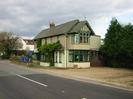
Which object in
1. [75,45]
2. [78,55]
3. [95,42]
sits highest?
[95,42]

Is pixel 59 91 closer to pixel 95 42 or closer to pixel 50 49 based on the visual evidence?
pixel 50 49

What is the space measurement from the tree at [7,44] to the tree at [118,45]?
48.4 meters

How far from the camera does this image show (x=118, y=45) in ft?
164

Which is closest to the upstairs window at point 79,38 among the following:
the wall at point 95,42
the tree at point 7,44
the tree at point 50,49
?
the tree at point 50,49

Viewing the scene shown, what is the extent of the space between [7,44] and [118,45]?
182 ft

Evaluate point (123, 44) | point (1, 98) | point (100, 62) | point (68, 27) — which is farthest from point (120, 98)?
point (100, 62)

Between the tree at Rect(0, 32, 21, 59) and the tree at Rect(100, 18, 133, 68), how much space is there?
48.4 m

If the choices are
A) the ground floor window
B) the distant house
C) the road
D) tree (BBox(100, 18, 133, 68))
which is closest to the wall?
tree (BBox(100, 18, 133, 68))

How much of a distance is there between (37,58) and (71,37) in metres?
20.4

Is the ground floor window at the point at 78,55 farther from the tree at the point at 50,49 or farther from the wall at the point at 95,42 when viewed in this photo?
the wall at the point at 95,42

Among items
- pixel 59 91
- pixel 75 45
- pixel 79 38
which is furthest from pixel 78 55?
pixel 59 91

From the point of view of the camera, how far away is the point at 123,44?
4744 cm

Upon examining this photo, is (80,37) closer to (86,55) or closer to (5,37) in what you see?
(86,55)

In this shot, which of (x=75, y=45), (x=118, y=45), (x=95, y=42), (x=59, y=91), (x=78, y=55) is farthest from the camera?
(x=95, y=42)
